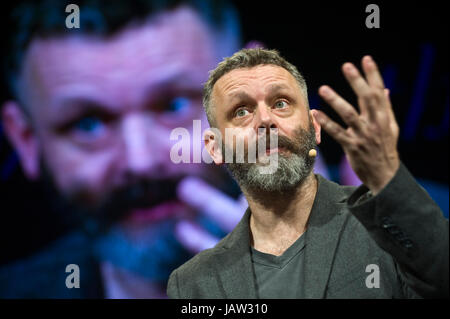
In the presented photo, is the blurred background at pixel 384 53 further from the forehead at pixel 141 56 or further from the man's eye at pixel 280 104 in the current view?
the man's eye at pixel 280 104

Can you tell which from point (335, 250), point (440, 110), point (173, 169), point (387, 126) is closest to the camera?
point (387, 126)

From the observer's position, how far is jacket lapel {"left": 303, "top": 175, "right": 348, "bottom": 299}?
1.65 m

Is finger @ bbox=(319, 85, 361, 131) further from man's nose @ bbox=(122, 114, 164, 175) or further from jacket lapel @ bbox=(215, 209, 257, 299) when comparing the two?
man's nose @ bbox=(122, 114, 164, 175)

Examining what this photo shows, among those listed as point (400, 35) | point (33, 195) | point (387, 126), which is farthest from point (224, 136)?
point (33, 195)

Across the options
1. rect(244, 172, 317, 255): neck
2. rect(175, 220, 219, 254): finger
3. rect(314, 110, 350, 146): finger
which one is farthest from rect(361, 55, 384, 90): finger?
rect(175, 220, 219, 254): finger

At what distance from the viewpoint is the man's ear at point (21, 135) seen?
3.56m

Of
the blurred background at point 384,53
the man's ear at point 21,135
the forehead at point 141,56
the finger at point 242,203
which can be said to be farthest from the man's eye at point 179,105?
the man's ear at point 21,135

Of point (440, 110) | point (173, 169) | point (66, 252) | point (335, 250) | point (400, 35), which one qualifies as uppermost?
point (400, 35)

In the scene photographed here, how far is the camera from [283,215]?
6.49 ft

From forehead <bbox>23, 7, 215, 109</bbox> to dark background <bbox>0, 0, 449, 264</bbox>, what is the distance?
0.38 m

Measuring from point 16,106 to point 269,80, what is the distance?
2.34 metres

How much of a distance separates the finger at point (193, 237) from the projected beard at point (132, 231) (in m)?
0.04

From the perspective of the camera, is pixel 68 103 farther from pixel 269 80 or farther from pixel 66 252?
pixel 269 80

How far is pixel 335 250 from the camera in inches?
67.6
